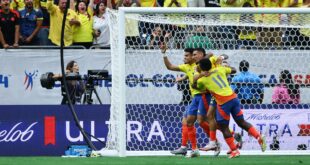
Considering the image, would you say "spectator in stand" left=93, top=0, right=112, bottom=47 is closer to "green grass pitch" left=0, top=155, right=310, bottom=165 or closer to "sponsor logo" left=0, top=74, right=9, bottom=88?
"sponsor logo" left=0, top=74, right=9, bottom=88

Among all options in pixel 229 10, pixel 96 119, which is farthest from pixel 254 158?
pixel 96 119

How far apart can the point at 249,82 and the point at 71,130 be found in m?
3.34

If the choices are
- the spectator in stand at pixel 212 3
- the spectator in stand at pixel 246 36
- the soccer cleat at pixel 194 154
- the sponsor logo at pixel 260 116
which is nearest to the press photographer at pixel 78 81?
the spectator in stand at pixel 246 36

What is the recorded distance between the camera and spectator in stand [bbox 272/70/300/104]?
54.4ft

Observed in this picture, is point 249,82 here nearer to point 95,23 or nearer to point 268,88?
point 268,88

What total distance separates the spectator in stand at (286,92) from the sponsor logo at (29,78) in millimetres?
4785

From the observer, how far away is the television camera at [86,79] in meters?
16.8

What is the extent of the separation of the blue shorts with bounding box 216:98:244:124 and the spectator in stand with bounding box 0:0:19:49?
18.0 feet

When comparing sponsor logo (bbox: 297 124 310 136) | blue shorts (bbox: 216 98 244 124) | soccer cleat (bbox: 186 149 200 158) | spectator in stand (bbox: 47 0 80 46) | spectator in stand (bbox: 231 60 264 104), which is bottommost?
soccer cleat (bbox: 186 149 200 158)

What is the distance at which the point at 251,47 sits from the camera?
16516mm

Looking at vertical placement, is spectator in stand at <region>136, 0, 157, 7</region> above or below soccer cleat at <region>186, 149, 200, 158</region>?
above

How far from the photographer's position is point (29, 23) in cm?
1894

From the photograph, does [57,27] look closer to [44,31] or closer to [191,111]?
[44,31]

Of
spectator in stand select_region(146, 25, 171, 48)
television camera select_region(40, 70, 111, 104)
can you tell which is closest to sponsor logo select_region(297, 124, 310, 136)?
spectator in stand select_region(146, 25, 171, 48)
